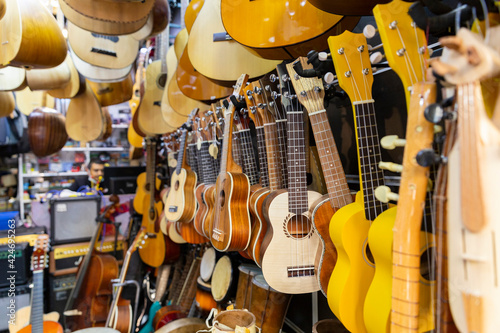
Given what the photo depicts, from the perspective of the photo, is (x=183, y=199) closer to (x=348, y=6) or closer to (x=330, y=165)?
(x=330, y=165)

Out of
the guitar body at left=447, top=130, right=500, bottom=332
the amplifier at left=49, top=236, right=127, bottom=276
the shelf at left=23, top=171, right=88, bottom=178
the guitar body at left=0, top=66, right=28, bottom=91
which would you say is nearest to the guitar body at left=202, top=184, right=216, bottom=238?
the guitar body at left=447, top=130, right=500, bottom=332

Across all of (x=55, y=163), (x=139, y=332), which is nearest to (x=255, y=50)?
(x=139, y=332)

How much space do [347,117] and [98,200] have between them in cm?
274

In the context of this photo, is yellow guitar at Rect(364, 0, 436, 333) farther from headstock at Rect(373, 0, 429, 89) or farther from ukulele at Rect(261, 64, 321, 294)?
ukulele at Rect(261, 64, 321, 294)

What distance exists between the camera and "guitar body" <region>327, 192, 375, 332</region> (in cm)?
74

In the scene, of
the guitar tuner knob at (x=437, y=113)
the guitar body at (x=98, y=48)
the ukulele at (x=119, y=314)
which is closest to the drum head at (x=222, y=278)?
the ukulele at (x=119, y=314)

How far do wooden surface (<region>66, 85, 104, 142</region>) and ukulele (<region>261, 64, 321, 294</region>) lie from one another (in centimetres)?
265

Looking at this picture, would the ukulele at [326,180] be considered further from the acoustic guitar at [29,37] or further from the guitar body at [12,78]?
the guitar body at [12,78]

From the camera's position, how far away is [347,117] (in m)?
1.26

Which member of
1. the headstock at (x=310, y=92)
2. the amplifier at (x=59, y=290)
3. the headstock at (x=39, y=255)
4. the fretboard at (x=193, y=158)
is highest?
the headstock at (x=310, y=92)

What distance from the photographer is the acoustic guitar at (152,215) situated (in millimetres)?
2723

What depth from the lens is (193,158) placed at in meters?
1.91

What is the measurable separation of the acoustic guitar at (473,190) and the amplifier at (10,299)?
258cm

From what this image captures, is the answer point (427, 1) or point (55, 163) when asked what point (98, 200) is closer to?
point (55, 163)
